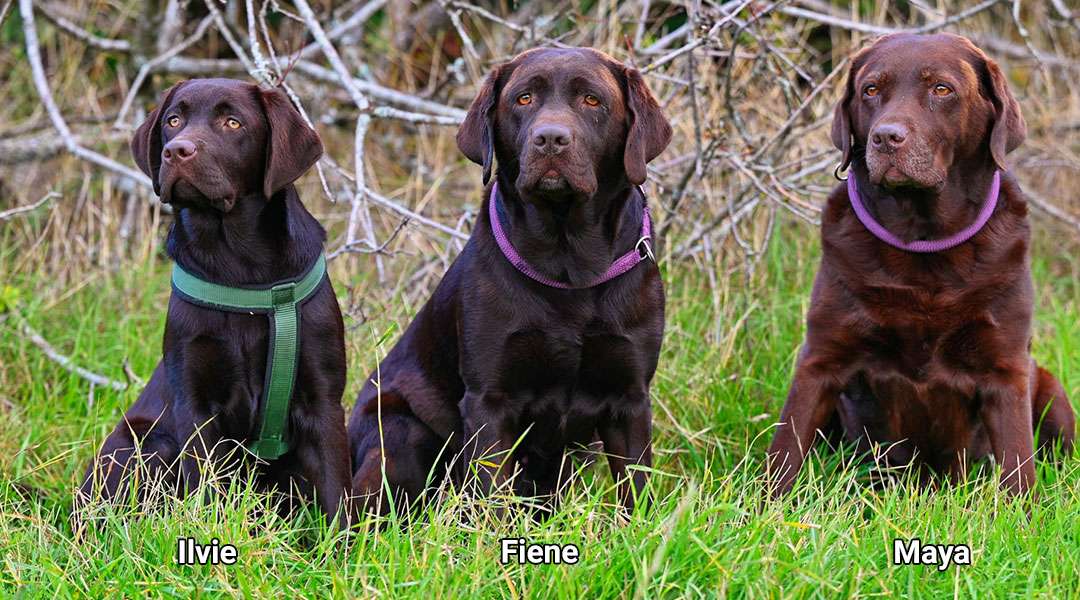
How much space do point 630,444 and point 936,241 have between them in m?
1.06

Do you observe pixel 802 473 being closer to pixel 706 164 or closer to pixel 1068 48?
pixel 706 164

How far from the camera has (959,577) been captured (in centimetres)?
301

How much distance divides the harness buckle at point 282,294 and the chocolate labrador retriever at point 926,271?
4.98ft

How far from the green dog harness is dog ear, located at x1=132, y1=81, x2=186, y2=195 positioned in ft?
1.13

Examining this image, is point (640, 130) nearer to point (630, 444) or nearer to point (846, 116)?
point (846, 116)

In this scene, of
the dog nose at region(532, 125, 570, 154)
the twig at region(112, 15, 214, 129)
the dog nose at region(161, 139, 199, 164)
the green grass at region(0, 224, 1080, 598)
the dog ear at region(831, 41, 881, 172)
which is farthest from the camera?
the twig at region(112, 15, 214, 129)

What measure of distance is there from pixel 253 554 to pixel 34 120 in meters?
4.89

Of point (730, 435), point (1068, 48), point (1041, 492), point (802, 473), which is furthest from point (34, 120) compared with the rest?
point (1068, 48)

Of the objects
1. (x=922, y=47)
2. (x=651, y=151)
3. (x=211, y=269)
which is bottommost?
(x=211, y=269)

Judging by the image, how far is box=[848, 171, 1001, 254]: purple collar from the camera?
12.6 ft

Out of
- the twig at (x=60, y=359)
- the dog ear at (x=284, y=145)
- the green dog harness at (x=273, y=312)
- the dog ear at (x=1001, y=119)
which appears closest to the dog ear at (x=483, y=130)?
the dog ear at (x=284, y=145)

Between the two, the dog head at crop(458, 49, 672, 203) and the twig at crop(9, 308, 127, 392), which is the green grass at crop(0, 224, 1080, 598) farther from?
the dog head at crop(458, 49, 672, 203)

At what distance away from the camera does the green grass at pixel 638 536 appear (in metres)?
2.91

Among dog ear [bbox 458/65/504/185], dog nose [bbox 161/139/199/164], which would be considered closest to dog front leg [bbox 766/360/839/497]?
dog ear [bbox 458/65/504/185]
